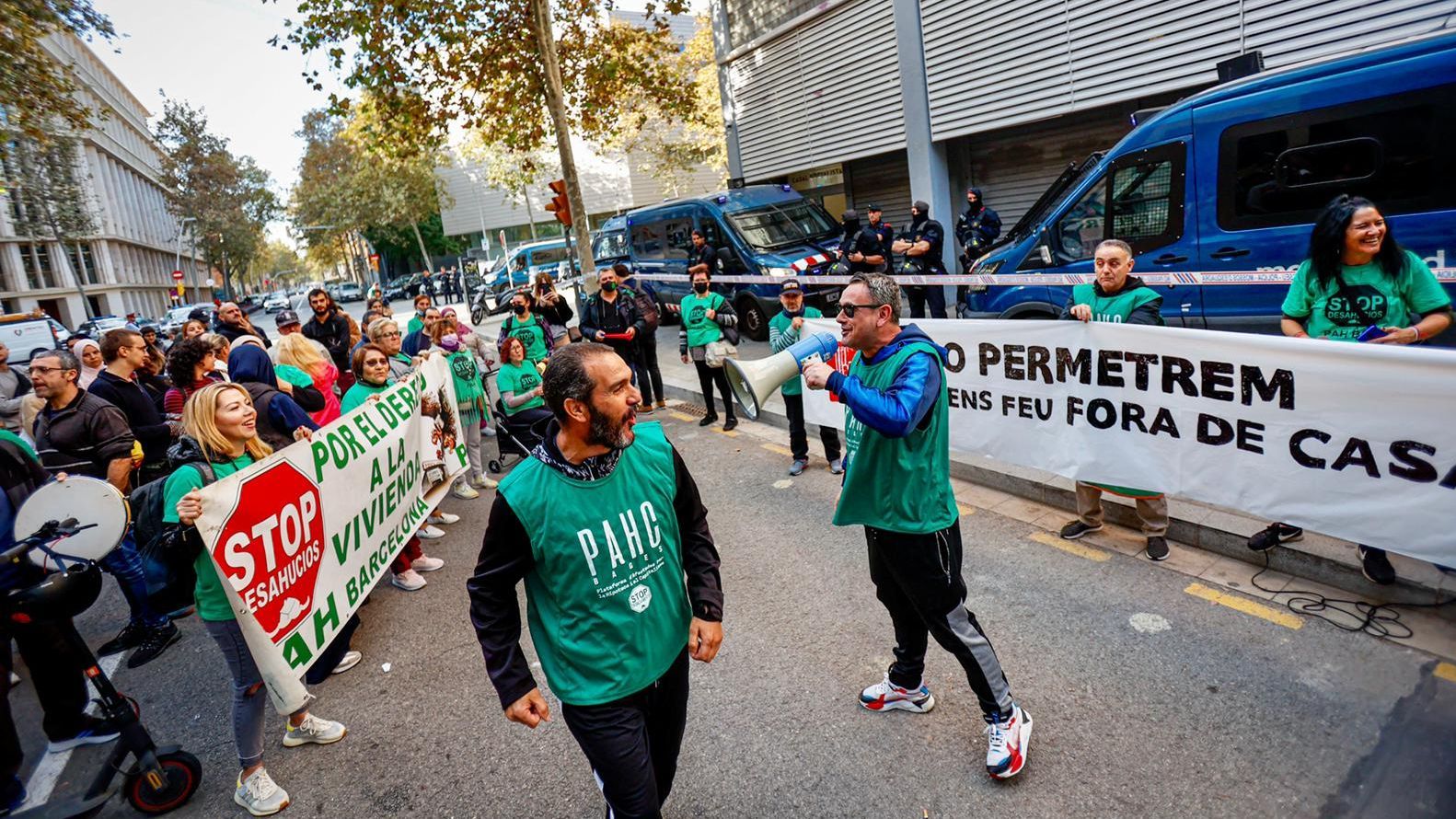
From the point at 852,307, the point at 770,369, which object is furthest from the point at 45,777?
the point at 852,307

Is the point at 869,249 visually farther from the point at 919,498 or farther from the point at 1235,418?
the point at 919,498

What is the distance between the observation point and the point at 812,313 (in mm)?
10320

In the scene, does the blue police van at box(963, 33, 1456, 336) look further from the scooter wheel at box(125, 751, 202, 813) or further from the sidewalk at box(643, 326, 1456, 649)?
the scooter wheel at box(125, 751, 202, 813)

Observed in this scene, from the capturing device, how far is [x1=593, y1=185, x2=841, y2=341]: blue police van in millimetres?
11672

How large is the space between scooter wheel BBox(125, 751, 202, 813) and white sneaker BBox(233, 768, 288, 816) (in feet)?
0.81

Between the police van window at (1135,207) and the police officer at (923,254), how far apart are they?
3122 mm

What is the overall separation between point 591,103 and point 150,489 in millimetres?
16135

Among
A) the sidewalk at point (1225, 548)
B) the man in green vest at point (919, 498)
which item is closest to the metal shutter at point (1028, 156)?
the sidewalk at point (1225, 548)

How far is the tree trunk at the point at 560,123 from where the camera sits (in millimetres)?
14016

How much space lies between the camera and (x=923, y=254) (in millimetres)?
10508

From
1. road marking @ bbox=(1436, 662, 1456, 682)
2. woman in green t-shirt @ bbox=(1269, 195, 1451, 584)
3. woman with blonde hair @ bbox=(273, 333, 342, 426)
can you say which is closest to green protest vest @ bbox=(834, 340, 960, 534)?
road marking @ bbox=(1436, 662, 1456, 682)

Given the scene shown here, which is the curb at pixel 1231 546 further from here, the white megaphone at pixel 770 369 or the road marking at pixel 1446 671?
the white megaphone at pixel 770 369

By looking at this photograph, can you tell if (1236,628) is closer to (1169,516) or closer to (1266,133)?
(1169,516)

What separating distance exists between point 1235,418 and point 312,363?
6.04m
